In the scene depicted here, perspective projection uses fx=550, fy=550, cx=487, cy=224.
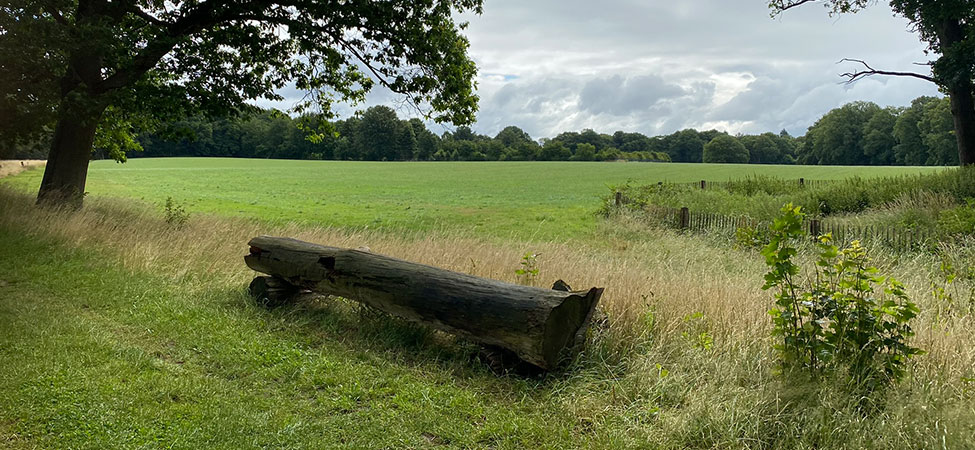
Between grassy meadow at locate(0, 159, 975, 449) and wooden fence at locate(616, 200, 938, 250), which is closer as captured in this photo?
grassy meadow at locate(0, 159, 975, 449)

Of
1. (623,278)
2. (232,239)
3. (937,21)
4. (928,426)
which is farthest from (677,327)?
(937,21)

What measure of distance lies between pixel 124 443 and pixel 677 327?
437 centimetres

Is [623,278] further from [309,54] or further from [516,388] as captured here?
[309,54]

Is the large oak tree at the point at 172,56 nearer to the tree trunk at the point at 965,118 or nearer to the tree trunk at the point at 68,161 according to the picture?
the tree trunk at the point at 68,161

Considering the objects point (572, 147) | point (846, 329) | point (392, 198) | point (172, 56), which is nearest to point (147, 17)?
point (172, 56)

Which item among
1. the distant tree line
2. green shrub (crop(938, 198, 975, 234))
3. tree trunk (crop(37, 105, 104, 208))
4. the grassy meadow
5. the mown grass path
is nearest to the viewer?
the grassy meadow

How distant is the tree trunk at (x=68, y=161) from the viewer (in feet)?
43.6

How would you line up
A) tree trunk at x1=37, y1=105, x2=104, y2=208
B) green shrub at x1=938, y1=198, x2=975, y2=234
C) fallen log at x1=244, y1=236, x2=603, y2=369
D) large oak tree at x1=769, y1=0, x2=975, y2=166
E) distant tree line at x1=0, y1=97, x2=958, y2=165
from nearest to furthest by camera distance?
fallen log at x1=244, y1=236, x2=603, y2=369, green shrub at x1=938, y1=198, x2=975, y2=234, tree trunk at x1=37, y1=105, x2=104, y2=208, large oak tree at x1=769, y1=0, x2=975, y2=166, distant tree line at x1=0, y1=97, x2=958, y2=165

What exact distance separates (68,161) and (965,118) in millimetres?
28176

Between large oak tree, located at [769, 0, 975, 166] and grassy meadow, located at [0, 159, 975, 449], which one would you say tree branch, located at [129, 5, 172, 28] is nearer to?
grassy meadow, located at [0, 159, 975, 449]

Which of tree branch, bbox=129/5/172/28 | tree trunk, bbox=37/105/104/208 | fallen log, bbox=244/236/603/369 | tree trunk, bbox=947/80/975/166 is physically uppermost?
tree branch, bbox=129/5/172/28

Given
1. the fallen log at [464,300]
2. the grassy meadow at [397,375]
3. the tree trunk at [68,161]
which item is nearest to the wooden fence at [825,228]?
the grassy meadow at [397,375]

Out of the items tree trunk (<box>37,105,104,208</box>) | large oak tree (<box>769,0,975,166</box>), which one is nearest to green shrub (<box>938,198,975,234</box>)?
large oak tree (<box>769,0,975,166</box>)

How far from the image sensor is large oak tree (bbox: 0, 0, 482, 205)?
12.0 metres
